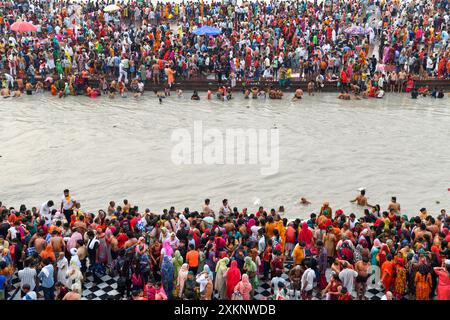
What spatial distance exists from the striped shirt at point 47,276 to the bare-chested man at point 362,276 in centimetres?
547

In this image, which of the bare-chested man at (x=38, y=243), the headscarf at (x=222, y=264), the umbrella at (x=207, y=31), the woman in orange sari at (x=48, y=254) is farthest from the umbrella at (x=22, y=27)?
A: the headscarf at (x=222, y=264)

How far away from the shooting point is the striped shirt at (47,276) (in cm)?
980

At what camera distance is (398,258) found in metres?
10.2

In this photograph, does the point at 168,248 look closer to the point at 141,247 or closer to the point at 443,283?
the point at 141,247

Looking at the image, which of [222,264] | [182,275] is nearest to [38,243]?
[182,275]

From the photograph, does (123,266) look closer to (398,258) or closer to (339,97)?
(398,258)

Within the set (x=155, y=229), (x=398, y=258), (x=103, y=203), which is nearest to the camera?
(x=398, y=258)

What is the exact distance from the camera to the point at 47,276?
9852mm

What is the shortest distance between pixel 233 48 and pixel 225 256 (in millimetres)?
17192

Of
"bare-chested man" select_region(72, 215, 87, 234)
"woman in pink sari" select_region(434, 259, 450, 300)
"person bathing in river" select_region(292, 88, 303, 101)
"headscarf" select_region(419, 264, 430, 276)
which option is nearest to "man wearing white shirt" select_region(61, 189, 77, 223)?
"bare-chested man" select_region(72, 215, 87, 234)

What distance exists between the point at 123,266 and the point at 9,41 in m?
19.7
